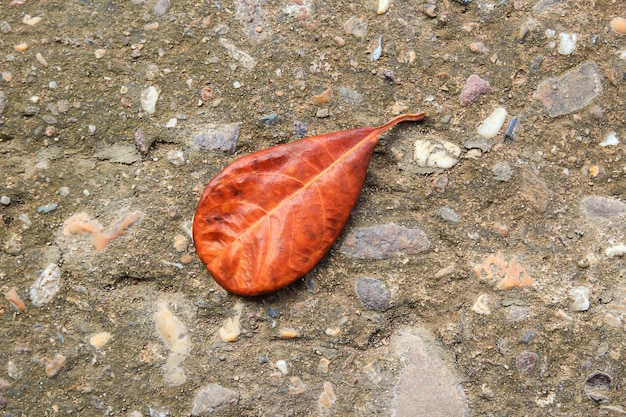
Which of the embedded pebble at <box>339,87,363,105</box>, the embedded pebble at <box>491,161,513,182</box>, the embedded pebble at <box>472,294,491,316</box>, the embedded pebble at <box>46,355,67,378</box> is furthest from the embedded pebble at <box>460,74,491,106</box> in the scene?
the embedded pebble at <box>46,355,67,378</box>

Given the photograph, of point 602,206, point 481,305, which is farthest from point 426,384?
point 602,206

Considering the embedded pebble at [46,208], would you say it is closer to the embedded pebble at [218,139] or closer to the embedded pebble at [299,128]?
the embedded pebble at [218,139]

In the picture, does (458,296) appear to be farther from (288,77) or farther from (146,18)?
(146,18)

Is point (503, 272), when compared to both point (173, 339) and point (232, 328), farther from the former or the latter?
point (173, 339)

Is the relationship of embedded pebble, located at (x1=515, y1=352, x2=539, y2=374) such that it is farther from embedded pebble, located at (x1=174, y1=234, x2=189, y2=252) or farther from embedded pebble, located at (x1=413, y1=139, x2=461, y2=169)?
embedded pebble, located at (x1=174, y1=234, x2=189, y2=252)

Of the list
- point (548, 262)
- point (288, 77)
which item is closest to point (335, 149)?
point (288, 77)

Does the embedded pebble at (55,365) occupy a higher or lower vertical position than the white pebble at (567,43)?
lower

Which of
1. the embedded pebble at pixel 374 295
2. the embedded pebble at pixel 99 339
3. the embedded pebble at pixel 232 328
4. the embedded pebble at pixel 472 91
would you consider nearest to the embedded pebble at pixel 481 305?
the embedded pebble at pixel 374 295
